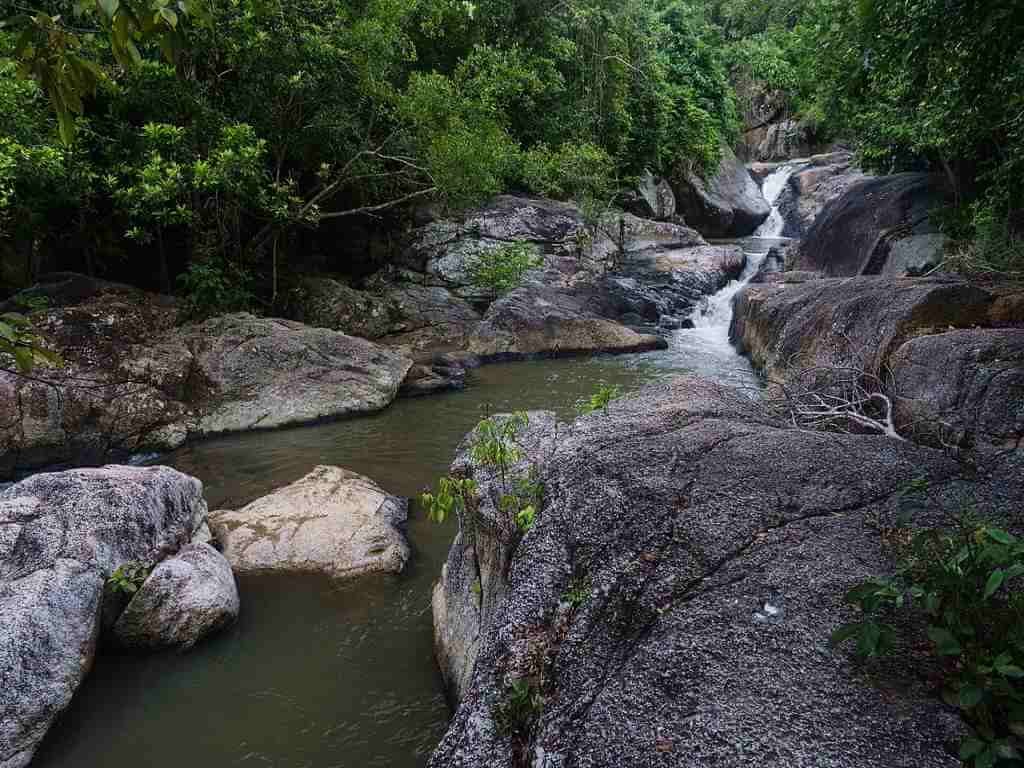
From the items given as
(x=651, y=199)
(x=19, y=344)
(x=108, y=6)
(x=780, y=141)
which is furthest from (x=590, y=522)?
(x=780, y=141)

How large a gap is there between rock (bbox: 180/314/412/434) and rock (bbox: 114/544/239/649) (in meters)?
4.82

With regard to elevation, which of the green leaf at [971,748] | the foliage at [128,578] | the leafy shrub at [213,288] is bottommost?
the foliage at [128,578]

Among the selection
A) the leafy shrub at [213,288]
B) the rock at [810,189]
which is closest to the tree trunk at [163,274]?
the leafy shrub at [213,288]

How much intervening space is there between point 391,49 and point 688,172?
1547cm

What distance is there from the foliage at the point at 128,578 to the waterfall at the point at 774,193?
78.4 ft

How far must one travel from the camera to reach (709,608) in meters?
2.13

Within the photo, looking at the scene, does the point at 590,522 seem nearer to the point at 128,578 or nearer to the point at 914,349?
the point at 128,578

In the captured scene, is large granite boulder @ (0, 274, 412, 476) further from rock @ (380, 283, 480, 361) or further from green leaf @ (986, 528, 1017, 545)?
green leaf @ (986, 528, 1017, 545)

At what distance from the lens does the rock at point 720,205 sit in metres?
23.9

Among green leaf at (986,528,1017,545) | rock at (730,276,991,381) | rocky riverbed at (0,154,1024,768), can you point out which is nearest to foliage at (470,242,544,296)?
rocky riverbed at (0,154,1024,768)

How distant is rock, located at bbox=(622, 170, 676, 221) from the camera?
22219 mm

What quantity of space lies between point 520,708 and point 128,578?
11.3 ft

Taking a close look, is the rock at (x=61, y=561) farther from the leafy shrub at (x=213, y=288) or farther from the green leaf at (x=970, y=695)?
the leafy shrub at (x=213, y=288)

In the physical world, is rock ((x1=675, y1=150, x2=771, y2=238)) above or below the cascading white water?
above
